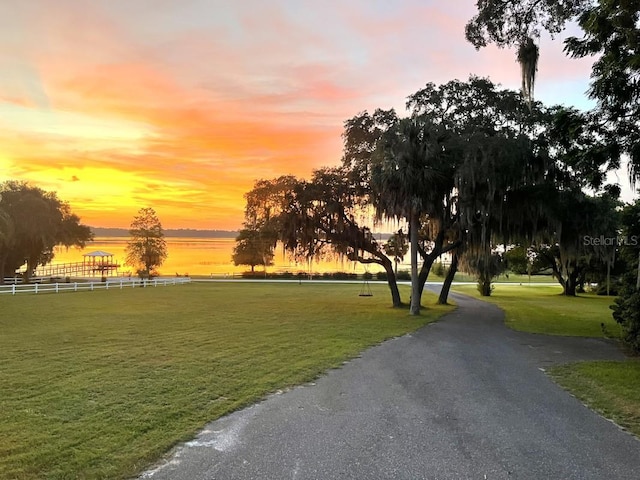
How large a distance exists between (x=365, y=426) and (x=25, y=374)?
18.3 ft

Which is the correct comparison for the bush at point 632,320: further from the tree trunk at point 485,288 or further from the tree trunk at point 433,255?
the tree trunk at point 485,288

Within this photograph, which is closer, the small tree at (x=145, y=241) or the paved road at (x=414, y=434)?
the paved road at (x=414, y=434)

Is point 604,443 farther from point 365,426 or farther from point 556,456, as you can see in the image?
point 365,426

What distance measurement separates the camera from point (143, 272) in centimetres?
5203

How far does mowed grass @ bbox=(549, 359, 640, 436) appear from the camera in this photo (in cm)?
569

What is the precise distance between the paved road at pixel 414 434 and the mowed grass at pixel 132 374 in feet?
1.67

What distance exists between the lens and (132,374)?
288 inches

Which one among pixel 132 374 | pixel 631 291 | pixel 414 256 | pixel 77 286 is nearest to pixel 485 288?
pixel 414 256

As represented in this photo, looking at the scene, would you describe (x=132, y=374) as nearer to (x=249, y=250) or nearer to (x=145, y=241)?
(x=145, y=241)

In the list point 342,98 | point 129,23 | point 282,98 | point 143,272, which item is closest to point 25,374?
point 129,23

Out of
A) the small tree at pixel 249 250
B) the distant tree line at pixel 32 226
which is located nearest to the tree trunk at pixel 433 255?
the distant tree line at pixel 32 226

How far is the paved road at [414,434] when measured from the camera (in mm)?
3824

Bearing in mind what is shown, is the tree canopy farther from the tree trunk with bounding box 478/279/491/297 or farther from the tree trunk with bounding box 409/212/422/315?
the tree trunk with bounding box 478/279/491/297

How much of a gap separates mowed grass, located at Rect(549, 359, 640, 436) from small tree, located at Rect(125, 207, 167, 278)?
48.6m
